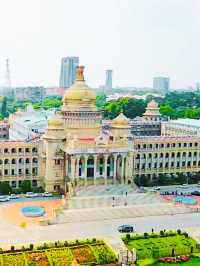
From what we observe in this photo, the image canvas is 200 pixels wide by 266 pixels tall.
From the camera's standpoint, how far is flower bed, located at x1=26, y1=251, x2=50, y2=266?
3788cm

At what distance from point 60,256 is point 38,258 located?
1.61 m

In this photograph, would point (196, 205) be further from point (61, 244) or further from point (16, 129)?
point (16, 129)

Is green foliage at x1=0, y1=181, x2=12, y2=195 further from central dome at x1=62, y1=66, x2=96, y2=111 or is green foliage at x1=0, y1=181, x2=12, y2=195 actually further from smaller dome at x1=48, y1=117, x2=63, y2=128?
central dome at x1=62, y1=66, x2=96, y2=111

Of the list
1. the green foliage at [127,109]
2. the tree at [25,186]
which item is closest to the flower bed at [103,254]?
the tree at [25,186]

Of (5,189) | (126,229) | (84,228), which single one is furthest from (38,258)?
(5,189)

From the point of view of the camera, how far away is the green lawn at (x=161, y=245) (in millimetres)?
40656

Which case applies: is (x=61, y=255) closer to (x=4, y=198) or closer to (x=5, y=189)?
(x=4, y=198)

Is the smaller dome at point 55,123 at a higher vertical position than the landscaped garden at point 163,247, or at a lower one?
higher

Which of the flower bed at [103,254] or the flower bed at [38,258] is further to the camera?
the flower bed at [103,254]

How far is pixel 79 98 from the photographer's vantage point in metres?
64.3

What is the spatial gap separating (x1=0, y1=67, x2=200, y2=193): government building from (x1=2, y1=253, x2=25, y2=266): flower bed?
19404 millimetres

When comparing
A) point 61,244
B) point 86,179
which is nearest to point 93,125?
point 86,179

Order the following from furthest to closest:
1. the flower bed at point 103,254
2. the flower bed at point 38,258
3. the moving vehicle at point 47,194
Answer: the moving vehicle at point 47,194, the flower bed at point 103,254, the flower bed at point 38,258

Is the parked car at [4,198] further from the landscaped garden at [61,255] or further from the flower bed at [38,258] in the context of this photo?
the flower bed at [38,258]
